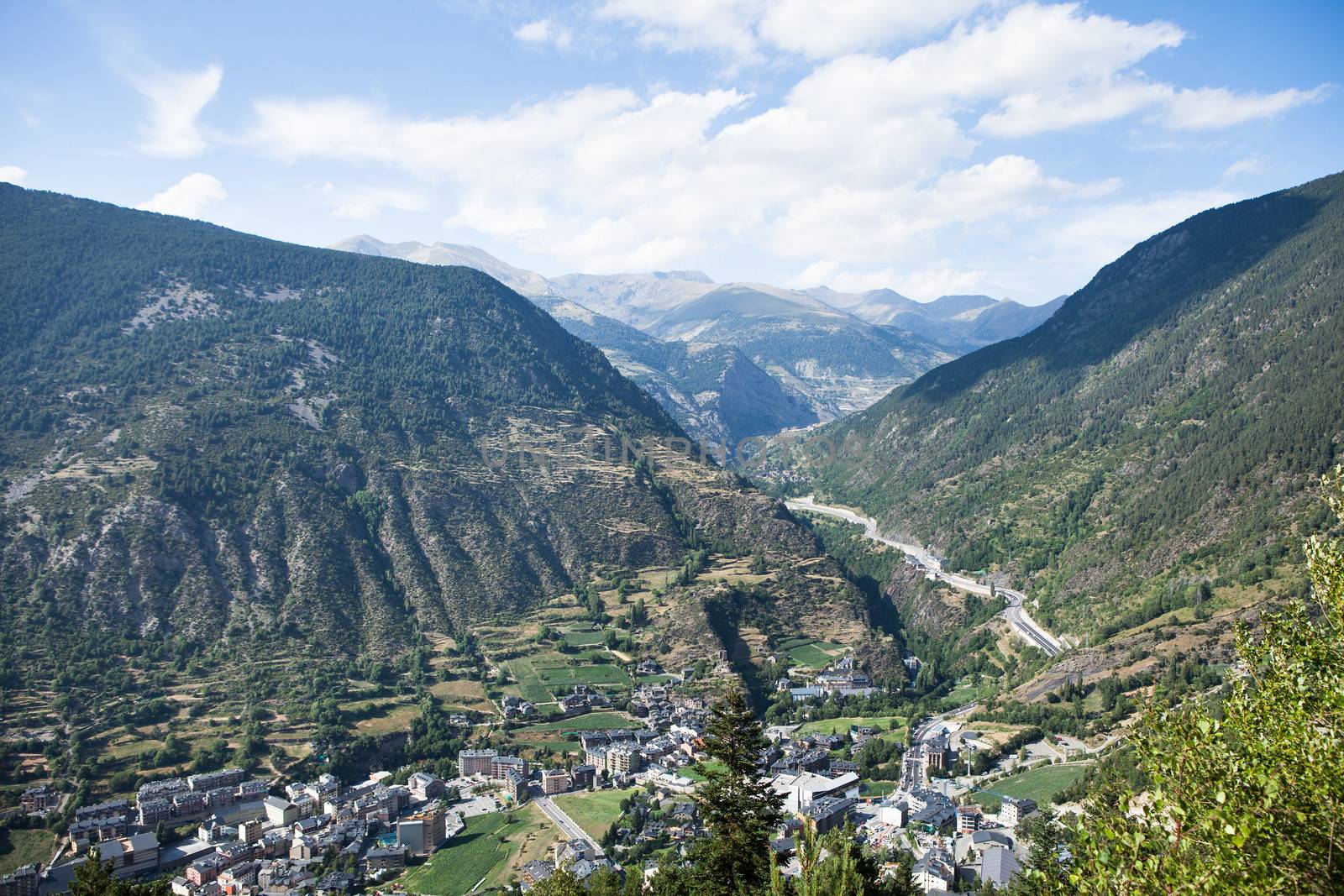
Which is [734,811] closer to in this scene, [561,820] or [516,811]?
[561,820]

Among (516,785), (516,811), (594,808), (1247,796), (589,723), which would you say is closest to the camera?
(1247,796)

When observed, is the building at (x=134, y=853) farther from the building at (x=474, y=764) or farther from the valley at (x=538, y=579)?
the building at (x=474, y=764)

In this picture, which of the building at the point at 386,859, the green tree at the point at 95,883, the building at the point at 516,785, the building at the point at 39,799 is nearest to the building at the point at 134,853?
the building at the point at 39,799

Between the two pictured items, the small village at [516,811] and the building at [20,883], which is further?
the small village at [516,811]

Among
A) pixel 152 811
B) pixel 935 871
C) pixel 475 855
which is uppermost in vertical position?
pixel 152 811

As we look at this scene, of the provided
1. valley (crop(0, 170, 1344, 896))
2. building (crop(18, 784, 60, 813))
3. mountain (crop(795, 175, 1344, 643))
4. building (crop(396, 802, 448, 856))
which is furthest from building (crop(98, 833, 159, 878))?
mountain (crop(795, 175, 1344, 643))

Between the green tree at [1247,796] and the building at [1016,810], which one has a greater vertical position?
the green tree at [1247,796]

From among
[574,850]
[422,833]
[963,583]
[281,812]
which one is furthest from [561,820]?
[963,583]

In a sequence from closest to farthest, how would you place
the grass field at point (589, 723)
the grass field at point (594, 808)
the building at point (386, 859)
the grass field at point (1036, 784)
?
the building at point (386, 859) < the grass field at point (594, 808) < the grass field at point (1036, 784) < the grass field at point (589, 723)

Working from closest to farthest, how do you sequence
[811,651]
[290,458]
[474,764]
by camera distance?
1. [474,764]
2. [811,651]
3. [290,458]
